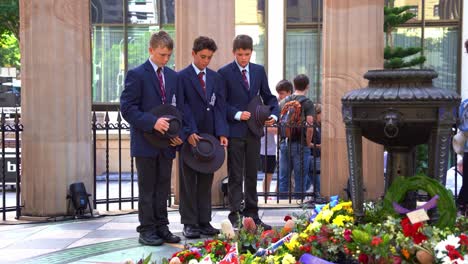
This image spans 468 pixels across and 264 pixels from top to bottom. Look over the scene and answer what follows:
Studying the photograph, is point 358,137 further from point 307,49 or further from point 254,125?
point 307,49

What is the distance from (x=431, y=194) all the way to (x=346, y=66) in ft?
15.2

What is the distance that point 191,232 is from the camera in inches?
275

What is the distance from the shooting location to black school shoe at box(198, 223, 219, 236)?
7047 mm

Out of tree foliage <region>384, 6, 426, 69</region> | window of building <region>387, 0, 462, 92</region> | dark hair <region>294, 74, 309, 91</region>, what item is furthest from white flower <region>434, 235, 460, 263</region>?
window of building <region>387, 0, 462, 92</region>

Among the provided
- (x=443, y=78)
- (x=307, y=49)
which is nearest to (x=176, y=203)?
(x=307, y=49)

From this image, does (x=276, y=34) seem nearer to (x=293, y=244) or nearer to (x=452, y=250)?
(x=293, y=244)

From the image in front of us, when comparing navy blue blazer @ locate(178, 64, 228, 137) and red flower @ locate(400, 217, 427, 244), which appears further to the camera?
navy blue blazer @ locate(178, 64, 228, 137)

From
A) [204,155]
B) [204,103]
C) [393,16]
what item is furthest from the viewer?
[393,16]

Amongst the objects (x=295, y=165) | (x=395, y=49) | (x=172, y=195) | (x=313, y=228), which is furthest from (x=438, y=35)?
(x=313, y=228)

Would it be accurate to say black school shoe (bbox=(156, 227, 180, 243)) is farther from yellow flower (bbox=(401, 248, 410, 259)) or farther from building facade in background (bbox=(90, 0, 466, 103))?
building facade in background (bbox=(90, 0, 466, 103))

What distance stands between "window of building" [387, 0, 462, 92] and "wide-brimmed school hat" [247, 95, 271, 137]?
1541 cm

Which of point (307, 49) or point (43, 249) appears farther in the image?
point (307, 49)

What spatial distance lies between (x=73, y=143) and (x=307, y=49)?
1436cm

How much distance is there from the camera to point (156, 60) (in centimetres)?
662
